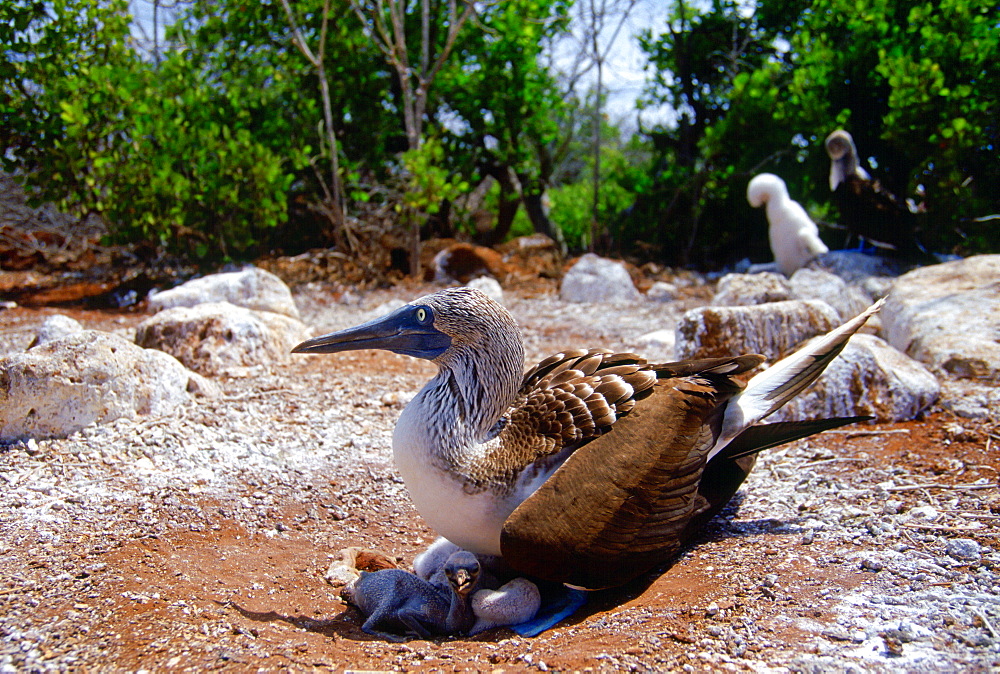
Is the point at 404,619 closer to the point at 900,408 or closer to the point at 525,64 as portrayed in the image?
the point at 900,408

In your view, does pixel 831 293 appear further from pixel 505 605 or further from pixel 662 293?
pixel 505 605

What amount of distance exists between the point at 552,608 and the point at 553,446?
65 cm

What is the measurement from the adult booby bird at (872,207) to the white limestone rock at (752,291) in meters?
2.76

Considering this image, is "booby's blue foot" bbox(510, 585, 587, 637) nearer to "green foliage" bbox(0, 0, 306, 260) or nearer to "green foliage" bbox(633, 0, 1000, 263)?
"green foliage" bbox(0, 0, 306, 260)

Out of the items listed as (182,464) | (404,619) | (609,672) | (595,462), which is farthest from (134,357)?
(609,672)

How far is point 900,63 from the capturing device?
7.83m

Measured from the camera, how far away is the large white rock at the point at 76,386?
3615 mm

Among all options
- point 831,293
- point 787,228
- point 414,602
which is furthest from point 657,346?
point 414,602

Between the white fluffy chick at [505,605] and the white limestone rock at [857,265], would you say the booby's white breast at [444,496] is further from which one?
the white limestone rock at [857,265]

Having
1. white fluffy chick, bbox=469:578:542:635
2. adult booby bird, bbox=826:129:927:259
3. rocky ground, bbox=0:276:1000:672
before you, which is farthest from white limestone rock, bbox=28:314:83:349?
adult booby bird, bbox=826:129:927:259

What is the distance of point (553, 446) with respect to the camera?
261 cm

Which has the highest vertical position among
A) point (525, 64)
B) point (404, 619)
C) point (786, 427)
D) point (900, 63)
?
point (525, 64)

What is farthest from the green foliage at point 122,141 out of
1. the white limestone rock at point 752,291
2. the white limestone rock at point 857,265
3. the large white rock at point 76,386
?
the white limestone rock at point 857,265

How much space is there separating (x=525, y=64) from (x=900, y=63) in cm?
481
